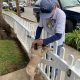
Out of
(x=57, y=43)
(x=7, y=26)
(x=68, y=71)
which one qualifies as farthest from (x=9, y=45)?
(x=68, y=71)

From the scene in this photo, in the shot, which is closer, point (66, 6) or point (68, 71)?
point (68, 71)

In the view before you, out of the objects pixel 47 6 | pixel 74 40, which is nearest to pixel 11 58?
pixel 47 6

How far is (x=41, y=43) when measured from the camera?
360 cm

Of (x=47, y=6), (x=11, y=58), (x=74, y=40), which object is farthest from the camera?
(x=74, y=40)

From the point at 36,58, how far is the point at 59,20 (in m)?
0.79

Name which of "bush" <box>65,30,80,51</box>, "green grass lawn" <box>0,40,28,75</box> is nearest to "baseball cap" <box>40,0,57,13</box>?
"green grass lawn" <box>0,40,28,75</box>

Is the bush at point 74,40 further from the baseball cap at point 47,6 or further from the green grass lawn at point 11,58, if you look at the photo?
the baseball cap at point 47,6

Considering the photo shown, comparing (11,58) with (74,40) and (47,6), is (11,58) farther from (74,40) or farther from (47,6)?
(74,40)

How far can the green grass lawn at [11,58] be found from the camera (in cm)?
533

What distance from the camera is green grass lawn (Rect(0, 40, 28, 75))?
5.33 metres

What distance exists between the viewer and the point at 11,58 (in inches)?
240

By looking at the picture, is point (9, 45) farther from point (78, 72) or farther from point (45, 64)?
point (78, 72)

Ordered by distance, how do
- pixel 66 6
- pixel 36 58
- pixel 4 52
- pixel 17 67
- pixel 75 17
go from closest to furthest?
pixel 36 58, pixel 17 67, pixel 4 52, pixel 75 17, pixel 66 6

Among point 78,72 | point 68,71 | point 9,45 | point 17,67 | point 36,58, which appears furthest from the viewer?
point 9,45
